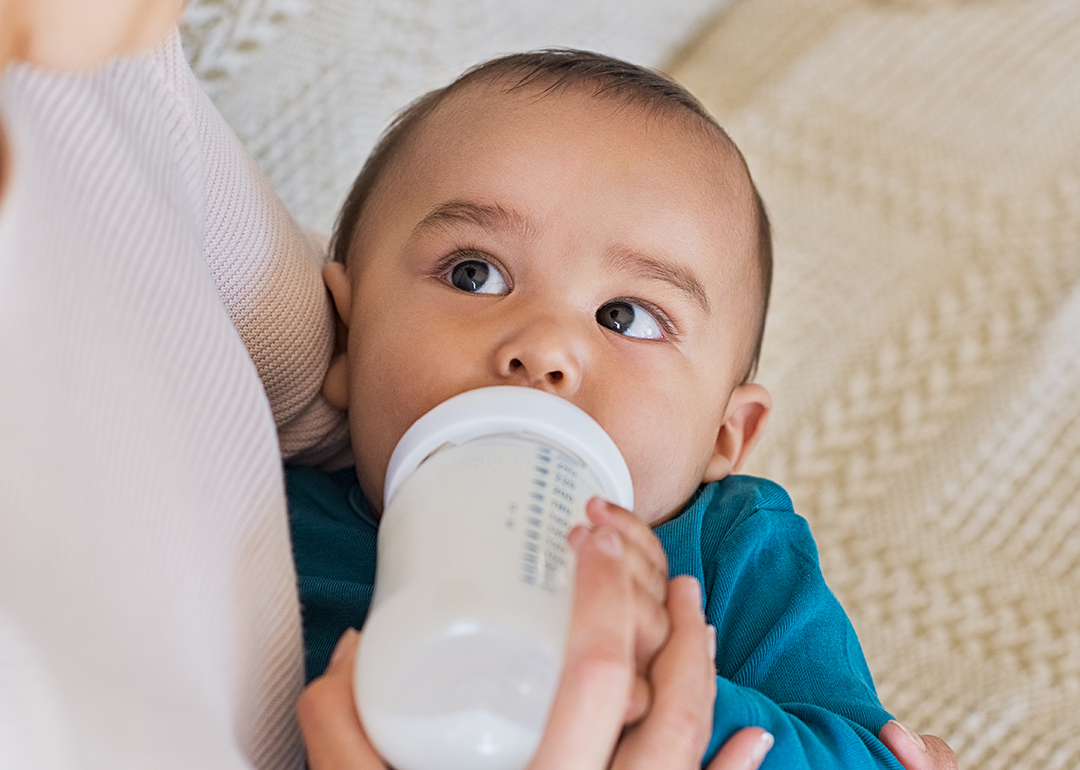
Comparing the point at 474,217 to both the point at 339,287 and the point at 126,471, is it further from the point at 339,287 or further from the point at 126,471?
the point at 126,471

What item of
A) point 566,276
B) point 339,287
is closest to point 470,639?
point 566,276

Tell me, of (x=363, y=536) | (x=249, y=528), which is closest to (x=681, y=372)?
(x=363, y=536)

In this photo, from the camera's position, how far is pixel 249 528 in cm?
54

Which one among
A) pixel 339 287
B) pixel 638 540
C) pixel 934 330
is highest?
pixel 638 540

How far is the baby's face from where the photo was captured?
77 cm

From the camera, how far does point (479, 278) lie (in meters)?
0.82

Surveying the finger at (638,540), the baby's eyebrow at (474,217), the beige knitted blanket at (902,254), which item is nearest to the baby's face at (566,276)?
the baby's eyebrow at (474,217)

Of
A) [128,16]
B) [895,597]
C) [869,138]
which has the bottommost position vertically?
[895,597]

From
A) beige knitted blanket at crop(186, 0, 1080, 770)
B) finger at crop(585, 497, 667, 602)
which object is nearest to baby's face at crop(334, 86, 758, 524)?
finger at crop(585, 497, 667, 602)

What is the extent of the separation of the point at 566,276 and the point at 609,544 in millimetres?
312

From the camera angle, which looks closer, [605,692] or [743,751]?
[605,692]

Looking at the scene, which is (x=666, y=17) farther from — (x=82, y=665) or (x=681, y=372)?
(x=82, y=665)

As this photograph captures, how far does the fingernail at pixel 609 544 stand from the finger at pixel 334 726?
0.15 metres

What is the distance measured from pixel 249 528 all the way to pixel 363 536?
35cm
